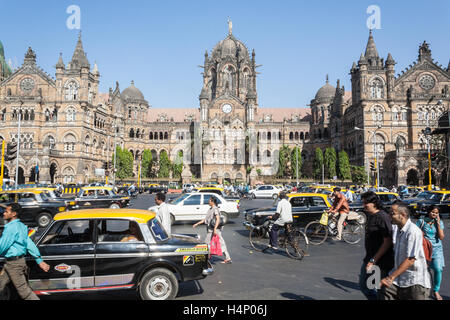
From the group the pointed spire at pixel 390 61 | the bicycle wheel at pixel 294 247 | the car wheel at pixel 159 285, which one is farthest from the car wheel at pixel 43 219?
the pointed spire at pixel 390 61

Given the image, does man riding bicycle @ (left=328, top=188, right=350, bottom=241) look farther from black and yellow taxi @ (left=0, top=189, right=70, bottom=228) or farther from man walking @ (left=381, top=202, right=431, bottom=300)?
black and yellow taxi @ (left=0, top=189, right=70, bottom=228)

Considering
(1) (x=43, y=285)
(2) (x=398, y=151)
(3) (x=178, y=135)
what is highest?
(3) (x=178, y=135)

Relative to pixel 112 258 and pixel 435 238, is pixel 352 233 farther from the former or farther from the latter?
pixel 112 258

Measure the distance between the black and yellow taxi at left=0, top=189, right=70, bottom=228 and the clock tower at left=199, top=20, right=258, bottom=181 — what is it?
139ft

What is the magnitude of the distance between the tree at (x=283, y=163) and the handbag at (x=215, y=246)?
5127cm

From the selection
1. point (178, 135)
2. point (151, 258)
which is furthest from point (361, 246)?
point (178, 135)

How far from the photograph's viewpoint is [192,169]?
64.2 metres

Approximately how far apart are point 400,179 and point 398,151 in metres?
3.99

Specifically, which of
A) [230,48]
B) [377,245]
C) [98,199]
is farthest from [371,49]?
[377,245]

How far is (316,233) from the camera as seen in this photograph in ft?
36.1

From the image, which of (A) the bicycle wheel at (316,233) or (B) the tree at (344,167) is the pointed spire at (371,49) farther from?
(A) the bicycle wheel at (316,233)

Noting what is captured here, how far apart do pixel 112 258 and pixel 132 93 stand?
2672 inches
